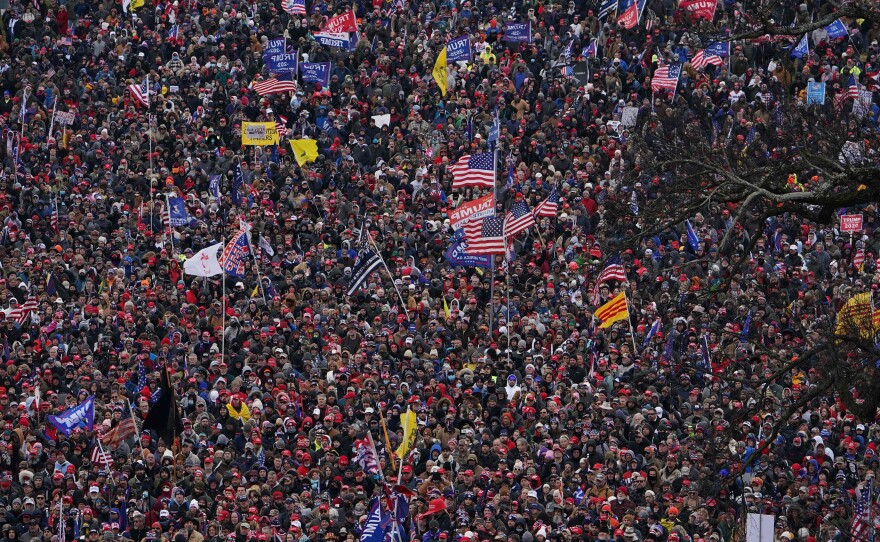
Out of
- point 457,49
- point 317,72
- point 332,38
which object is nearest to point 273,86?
point 317,72

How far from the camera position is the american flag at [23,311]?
36.6 meters

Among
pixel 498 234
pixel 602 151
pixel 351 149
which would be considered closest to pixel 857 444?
pixel 498 234

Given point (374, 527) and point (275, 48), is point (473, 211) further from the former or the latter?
point (275, 48)

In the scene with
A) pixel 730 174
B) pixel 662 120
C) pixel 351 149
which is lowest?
pixel 351 149

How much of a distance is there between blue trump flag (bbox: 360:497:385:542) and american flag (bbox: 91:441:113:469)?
4502 millimetres

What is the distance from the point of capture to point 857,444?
30938mm

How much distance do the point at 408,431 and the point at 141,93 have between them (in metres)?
14.6

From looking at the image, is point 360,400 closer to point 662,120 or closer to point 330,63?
point 662,120

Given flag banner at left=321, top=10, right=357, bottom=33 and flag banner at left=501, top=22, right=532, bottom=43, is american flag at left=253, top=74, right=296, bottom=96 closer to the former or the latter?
flag banner at left=321, top=10, right=357, bottom=33

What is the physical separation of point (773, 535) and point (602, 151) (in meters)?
13.9

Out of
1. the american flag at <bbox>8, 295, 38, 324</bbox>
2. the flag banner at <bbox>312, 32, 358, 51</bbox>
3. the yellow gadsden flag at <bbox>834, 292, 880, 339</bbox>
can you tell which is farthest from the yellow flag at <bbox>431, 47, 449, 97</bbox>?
the yellow gadsden flag at <bbox>834, 292, 880, 339</bbox>

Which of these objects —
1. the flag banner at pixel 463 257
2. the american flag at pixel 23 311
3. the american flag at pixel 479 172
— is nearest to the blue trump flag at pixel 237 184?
the american flag at pixel 479 172

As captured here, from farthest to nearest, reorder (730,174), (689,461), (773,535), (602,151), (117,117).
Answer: (117,117)
(602,151)
(689,461)
(773,535)
(730,174)

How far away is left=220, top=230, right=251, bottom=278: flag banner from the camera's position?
36.6m
